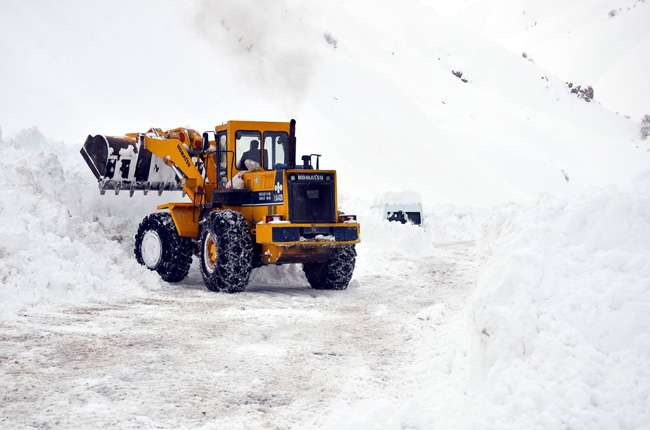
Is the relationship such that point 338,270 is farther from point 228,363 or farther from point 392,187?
point 392,187

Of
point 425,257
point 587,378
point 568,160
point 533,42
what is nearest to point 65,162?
point 425,257

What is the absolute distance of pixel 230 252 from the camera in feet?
37.1

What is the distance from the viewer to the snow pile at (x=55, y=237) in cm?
959

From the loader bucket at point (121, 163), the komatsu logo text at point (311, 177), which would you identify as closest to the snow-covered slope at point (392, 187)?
the loader bucket at point (121, 163)

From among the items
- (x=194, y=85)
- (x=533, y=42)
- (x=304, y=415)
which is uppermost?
(x=533, y=42)

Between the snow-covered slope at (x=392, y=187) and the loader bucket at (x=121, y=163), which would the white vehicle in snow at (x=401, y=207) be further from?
the loader bucket at (x=121, y=163)

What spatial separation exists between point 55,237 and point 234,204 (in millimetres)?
3096

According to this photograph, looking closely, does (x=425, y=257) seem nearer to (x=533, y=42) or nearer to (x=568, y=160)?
(x=568, y=160)

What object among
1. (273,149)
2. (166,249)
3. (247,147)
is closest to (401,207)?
(273,149)

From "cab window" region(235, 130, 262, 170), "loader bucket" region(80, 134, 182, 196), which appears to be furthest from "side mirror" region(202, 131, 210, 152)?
"loader bucket" region(80, 134, 182, 196)

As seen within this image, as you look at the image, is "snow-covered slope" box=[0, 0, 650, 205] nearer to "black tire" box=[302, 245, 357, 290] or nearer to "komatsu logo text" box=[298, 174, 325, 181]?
"komatsu logo text" box=[298, 174, 325, 181]

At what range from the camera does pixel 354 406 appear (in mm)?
5344

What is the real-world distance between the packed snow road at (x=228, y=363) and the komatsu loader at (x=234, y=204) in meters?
0.95

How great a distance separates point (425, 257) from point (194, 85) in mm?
13694
